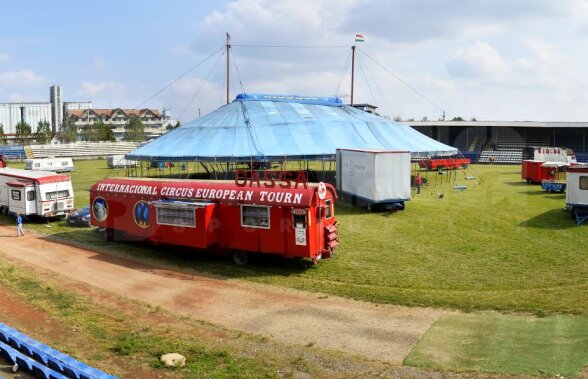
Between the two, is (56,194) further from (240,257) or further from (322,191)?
(322,191)

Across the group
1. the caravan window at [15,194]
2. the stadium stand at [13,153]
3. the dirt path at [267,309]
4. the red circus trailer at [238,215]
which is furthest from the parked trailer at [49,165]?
the red circus trailer at [238,215]

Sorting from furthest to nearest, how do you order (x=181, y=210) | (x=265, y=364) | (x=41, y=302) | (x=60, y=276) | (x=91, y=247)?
(x=91, y=247) → (x=181, y=210) → (x=60, y=276) → (x=41, y=302) → (x=265, y=364)

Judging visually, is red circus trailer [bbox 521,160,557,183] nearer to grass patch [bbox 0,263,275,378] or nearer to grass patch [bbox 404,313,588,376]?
grass patch [bbox 404,313,588,376]

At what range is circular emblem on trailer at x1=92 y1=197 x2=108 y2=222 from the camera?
27.4 m

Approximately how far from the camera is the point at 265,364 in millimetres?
13164

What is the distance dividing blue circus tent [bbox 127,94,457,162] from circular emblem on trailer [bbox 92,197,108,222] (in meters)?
13.6

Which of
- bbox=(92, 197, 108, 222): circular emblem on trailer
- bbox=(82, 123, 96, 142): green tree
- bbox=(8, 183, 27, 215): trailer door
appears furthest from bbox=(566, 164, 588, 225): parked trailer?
bbox=(82, 123, 96, 142): green tree

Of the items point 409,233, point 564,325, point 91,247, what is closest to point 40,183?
point 91,247

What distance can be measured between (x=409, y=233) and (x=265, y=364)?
53.1ft

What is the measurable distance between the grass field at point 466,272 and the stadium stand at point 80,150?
251ft

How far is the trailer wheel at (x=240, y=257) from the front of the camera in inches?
901

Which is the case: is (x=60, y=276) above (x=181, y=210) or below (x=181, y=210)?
below

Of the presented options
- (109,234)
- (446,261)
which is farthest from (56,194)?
(446,261)

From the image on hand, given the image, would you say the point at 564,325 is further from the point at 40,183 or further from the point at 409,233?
the point at 40,183
